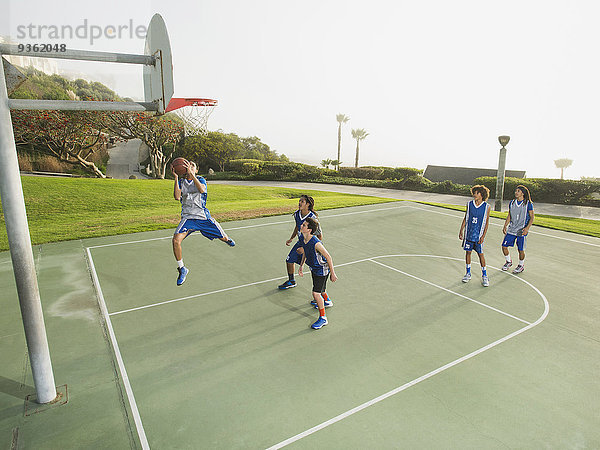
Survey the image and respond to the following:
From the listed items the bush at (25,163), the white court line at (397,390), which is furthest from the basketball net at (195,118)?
the white court line at (397,390)

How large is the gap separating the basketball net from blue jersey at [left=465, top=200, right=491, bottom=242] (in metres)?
37.0

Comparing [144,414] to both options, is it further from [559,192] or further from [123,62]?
[559,192]

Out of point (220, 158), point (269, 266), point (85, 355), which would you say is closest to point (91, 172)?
point (220, 158)

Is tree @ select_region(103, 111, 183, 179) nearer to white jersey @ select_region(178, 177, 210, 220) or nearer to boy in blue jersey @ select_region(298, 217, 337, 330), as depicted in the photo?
white jersey @ select_region(178, 177, 210, 220)

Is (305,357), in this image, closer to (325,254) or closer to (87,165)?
(325,254)

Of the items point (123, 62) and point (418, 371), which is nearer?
point (123, 62)

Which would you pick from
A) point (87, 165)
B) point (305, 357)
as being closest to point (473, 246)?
point (305, 357)

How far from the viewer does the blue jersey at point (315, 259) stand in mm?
6488

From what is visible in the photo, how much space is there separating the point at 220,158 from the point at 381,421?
38933 millimetres

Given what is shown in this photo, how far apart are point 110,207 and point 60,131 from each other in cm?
1345

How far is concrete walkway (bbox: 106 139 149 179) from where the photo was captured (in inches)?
1709

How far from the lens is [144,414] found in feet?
15.2

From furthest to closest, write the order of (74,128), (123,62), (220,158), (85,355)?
(220,158)
(74,128)
(85,355)
(123,62)

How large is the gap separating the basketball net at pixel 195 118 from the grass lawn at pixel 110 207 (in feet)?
59.1
